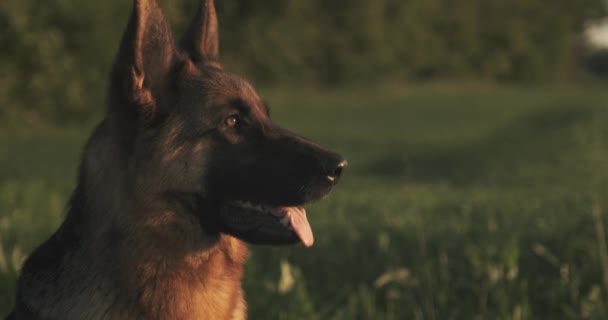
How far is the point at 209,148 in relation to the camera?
12.4 feet

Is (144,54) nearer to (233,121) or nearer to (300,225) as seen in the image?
(233,121)

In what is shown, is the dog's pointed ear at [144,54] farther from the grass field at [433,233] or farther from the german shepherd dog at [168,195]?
the grass field at [433,233]

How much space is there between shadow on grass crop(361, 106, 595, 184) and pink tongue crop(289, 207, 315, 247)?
13.2 meters

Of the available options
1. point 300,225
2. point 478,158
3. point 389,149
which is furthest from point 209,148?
point 389,149

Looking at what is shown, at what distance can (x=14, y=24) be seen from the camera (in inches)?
637

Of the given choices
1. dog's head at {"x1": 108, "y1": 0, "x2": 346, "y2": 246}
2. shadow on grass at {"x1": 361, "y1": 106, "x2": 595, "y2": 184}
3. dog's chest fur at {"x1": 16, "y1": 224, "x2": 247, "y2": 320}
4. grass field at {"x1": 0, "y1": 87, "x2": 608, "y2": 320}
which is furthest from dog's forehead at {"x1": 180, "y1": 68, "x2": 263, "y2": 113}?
shadow on grass at {"x1": 361, "y1": 106, "x2": 595, "y2": 184}

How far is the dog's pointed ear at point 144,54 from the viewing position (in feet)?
11.5

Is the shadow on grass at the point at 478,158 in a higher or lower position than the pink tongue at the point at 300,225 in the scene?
lower

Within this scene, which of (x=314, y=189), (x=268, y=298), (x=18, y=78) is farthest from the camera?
(x=18, y=78)

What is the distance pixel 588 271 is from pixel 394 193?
357 inches

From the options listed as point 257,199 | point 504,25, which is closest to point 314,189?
point 257,199

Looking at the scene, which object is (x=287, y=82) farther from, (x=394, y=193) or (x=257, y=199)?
(x=257, y=199)

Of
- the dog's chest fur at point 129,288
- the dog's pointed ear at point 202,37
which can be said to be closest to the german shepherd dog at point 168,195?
the dog's chest fur at point 129,288

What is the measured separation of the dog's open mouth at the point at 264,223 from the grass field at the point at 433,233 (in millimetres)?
653
